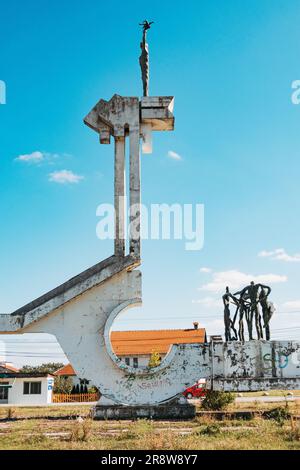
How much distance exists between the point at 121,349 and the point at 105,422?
32.9 metres

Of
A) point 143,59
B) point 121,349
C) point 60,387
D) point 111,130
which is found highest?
point 143,59

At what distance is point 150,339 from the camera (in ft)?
155

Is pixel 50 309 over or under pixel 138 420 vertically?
over

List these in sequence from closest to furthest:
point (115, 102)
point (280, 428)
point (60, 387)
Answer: point (280, 428) → point (115, 102) → point (60, 387)

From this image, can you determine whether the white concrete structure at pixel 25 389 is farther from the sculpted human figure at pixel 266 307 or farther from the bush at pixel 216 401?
the sculpted human figure at pixel 266 307

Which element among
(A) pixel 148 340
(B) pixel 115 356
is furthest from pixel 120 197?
(A) pixel 148 340

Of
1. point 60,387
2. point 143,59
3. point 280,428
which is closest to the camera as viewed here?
point 280,428

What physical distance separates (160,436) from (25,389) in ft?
98.4

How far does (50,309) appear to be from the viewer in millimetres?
14055

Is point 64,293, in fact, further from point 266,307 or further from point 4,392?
point 4,392

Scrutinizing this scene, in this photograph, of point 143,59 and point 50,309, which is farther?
point 143,59

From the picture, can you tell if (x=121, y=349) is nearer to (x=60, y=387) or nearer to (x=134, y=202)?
(x=60, y=387)

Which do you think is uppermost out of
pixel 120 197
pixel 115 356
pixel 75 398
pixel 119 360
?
pixel 120 197
